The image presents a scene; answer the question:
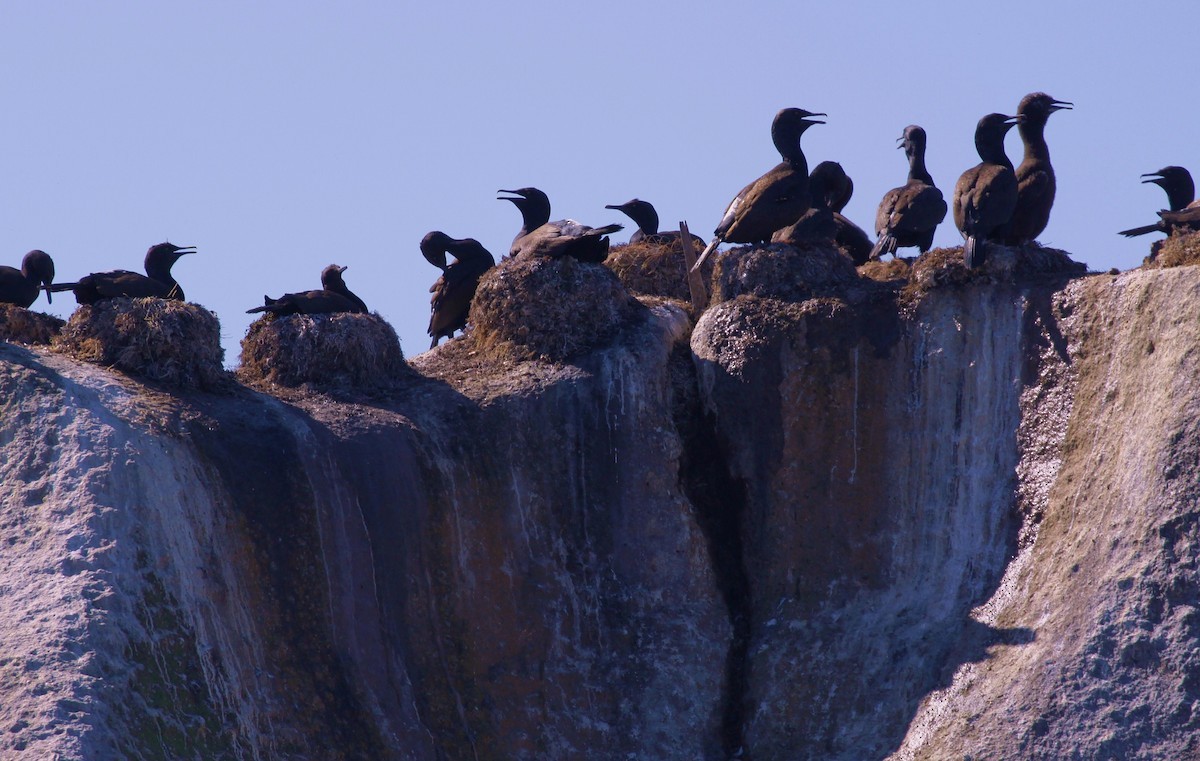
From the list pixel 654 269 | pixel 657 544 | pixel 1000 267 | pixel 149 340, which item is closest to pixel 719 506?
pixel 657 544

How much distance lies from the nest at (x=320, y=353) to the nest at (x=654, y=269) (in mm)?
4817

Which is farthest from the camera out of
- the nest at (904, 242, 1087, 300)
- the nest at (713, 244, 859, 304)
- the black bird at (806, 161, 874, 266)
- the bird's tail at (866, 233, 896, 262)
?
the black bird at (806, 161, 874, 266)

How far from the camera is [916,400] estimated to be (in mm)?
19547

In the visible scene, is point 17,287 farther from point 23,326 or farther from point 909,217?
point 909,217

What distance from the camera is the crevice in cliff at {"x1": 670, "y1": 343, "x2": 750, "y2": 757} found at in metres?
18.8

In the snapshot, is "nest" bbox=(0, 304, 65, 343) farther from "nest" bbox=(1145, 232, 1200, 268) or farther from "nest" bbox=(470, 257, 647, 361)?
"nest" bbox=(1145, 232, 1200, 268)

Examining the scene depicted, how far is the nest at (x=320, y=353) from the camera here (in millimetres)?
19750

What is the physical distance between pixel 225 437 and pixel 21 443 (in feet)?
6.60

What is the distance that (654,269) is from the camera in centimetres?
2405

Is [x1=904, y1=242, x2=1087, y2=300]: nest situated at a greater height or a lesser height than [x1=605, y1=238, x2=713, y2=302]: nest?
lesser

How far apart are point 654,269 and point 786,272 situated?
12.6 ft

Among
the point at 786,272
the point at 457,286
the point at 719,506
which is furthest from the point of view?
the point at 457,286

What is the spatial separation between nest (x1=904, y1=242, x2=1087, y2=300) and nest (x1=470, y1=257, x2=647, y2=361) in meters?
3.60

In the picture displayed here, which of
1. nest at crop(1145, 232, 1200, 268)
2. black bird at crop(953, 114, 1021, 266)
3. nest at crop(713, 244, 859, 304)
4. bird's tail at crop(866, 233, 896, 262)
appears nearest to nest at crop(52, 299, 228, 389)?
nest at crop(713, 244, 859, 304)
